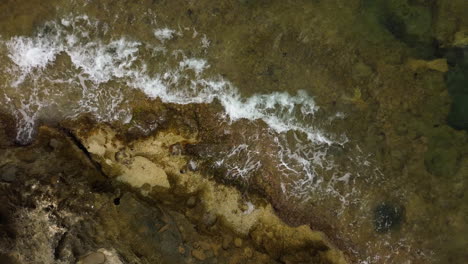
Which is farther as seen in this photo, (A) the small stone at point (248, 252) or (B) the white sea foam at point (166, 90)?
(B) the white sea foam at point (166, 90)

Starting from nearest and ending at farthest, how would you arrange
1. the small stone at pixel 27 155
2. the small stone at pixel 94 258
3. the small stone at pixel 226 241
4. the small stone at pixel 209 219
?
1. the small stone at pixel 94 258
2. the small stone at pixel 27 155
3. the small stone at pixel 226 241
4. the small stone at pixel 209 219

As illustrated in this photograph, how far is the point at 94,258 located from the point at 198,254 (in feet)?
7.29

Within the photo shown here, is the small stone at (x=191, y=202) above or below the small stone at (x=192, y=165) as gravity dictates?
below

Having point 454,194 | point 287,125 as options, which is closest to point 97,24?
point 287,125

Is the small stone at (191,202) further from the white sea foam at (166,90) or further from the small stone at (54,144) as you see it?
the small stone at (54,144)

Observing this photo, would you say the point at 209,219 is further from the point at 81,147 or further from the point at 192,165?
the point at 81,147

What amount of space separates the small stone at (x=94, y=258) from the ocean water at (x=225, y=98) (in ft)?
10.4

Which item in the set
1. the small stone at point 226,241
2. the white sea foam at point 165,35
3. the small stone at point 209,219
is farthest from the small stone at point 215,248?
the white sea foam at point 165,35

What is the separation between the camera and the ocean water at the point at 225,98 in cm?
896

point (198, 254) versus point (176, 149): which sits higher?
point (176, 149)

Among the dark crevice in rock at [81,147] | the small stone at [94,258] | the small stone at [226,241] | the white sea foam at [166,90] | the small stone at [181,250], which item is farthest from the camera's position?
the white sea foam at [166,90]

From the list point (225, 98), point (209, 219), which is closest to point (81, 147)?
point (209, 219)

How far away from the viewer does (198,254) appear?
8.37m

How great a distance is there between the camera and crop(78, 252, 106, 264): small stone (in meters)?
7.66
